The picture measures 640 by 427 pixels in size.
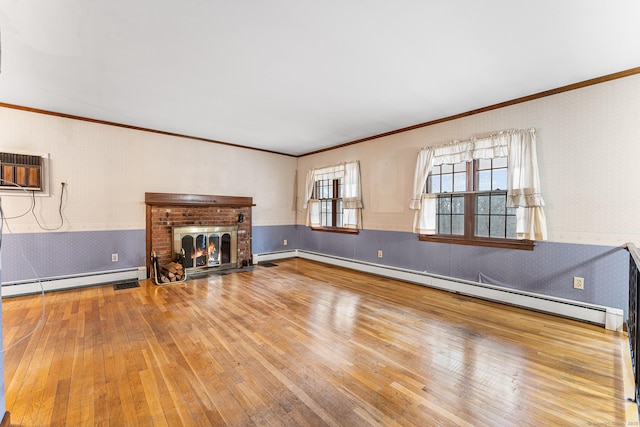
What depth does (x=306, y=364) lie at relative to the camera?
7.53 feet

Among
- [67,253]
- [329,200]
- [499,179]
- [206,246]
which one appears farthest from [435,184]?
[67,253]

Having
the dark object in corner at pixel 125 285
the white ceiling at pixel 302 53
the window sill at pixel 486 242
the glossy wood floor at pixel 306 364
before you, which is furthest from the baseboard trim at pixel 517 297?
the dark object in corner at pixel 125 285

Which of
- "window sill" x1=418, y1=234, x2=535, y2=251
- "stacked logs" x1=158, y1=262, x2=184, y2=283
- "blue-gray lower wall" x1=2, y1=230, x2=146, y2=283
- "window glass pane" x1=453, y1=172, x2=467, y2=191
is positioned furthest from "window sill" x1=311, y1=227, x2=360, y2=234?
"blue-gray lower wall" x1=2, y1=230, x2=146, y2=283

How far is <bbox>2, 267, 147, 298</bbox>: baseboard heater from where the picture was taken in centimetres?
392

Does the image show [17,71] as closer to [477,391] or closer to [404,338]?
[404,338]

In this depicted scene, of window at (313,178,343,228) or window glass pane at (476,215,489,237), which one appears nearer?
window glass pane at (476,215,489,237)

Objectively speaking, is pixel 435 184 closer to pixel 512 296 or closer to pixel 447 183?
pixel 447 183

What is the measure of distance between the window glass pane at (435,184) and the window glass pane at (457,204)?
0.90ft

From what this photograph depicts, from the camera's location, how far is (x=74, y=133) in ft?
14.2

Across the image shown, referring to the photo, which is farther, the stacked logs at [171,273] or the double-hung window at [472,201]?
the stacked logs at [171,273]

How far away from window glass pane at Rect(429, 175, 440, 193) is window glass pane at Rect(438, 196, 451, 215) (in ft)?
0.49

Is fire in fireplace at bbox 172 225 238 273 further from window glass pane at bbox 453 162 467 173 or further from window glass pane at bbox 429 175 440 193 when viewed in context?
window glass pane at bbox 453 162 467 173

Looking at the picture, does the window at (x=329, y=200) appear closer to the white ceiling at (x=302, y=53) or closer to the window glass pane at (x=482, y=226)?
the white ceiling at (x=302, y=53)

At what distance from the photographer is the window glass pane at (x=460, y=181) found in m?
4.14
